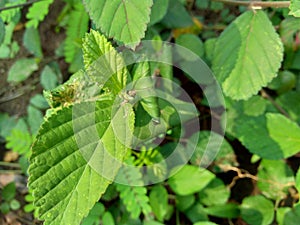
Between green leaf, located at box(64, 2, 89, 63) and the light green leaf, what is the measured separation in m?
0.73

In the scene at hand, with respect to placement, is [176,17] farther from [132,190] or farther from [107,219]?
[107,219]

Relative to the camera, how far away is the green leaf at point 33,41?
1.90 m

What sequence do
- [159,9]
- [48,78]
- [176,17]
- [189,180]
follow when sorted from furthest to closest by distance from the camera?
[48,78]
[176,17]
[189,180]
[159,9]

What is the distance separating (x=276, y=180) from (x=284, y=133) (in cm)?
19

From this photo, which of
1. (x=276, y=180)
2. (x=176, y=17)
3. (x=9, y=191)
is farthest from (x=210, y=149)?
(x=9, y=191)

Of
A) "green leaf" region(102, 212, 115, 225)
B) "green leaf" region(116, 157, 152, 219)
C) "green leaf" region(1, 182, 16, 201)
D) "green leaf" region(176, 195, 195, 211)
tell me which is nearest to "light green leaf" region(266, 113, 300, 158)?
"green leaf" region(176, 195, 195, 211)

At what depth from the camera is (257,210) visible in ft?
5.22

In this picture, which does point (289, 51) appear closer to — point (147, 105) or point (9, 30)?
point (147, 105)

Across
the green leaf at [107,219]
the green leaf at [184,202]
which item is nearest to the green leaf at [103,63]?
the green leaf at [107,219]

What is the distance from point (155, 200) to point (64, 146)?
669mm

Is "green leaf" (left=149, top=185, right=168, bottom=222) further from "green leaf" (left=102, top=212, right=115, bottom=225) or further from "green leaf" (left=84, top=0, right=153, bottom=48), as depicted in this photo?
"green leaf" (left=84, top=0, right=153, bottom=48)

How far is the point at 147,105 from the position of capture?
1089 mm

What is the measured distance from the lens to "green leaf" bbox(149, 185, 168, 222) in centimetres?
156

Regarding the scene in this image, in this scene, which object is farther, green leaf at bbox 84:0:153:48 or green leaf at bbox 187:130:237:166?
→ green leaf at bbox 187:130:237:166
